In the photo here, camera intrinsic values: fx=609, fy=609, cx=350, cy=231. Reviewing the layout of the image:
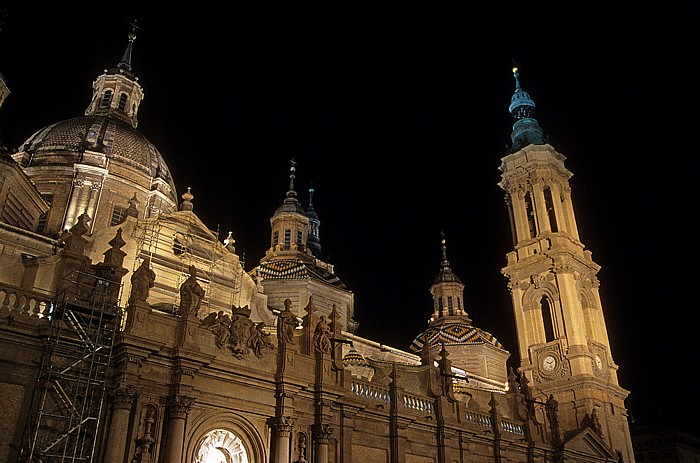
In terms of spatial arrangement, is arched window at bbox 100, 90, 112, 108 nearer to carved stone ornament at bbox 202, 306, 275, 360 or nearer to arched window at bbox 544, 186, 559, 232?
carved stone ornament at bbox 202, 306, 275, 360

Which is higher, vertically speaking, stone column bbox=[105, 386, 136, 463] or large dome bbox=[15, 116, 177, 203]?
large dome bbox=[15, 116, 177, 203]

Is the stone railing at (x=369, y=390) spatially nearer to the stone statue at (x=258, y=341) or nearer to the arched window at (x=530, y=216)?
the stone statue at (x=258, y=341)

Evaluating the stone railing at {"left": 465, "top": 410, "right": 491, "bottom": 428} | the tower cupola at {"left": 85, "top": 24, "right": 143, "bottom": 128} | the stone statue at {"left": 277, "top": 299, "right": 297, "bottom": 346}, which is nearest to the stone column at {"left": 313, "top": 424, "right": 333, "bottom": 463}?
the stone statue at {"left": 277, "top": 299, "right": 297, "bottom": 346}

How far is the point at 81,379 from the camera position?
15328 millimetres

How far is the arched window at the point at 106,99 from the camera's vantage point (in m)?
46.8

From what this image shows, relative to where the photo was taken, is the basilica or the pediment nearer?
the basilica

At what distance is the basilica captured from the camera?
51.0ft

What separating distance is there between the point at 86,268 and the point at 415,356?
118ft

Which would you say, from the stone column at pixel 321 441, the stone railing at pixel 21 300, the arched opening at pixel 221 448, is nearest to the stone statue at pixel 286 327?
the stone column at pixel 321 441

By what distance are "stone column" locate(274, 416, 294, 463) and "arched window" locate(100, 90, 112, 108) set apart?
35.9 metres

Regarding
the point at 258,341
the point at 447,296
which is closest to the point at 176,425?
the point at 258,341

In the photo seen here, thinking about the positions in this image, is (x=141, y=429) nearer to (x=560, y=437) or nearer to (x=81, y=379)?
(x=81, y=379)

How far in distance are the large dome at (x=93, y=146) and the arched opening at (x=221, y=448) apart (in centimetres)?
2673

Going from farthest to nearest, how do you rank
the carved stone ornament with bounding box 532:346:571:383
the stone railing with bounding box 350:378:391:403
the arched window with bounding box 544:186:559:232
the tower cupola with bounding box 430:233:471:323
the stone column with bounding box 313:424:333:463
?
the tower cupola with bounding box 430:233:471:323, the arched window with bounding box 544:186:559:232, the carved stone ornament with bounding box 532:346:571:383, the stone railing with bounding box 350:378:391:403, the stone column with bounding box 313:424:333:463
